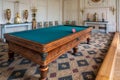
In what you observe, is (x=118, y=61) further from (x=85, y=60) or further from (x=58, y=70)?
(x=58, y=70)

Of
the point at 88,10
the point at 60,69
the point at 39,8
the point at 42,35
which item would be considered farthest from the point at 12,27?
the point at 88,10

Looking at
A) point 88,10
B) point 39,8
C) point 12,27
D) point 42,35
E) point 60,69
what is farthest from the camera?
point 88,10

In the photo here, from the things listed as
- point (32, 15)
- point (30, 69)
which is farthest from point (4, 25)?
point (30, 69)

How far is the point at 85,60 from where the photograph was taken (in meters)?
2.91

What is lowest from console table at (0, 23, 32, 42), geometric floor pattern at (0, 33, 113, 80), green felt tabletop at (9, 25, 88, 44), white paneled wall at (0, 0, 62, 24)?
geometric floor pattern at (0, 33, 113, 80)

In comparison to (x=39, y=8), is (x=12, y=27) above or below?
below

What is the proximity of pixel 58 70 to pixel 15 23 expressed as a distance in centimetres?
387

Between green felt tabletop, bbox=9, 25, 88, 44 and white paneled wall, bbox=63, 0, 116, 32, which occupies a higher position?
white paneled wall, bbox=63, 0, 116, 32

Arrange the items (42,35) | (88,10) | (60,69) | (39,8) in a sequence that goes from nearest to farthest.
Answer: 1. (60,69)
2. (42,35)
3. (39,8)
4. (88,10)

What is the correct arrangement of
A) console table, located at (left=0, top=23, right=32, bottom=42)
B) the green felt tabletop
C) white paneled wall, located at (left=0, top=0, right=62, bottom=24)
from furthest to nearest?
white paneled wall, located at (left=0, top=0, right=62, bottom=24) < console table, located at (left=0, top=23, right=32, bottom=42) < the green felt tabletop

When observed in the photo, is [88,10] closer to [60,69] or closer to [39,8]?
[39,8]

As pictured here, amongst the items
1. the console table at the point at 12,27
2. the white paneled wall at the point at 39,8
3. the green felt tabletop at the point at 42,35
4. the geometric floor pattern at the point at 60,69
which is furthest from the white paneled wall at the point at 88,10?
the green felt tabletop at the point at 42,35

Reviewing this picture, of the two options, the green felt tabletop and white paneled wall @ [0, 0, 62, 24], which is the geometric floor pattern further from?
white paneled wall @ [0, 0, 62, 24]

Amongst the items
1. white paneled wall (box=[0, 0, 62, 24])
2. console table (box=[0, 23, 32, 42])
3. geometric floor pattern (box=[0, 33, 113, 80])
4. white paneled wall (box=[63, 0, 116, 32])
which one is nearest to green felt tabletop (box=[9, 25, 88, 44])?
geometric floor pattern (box=[0, 33, 113, 80])
